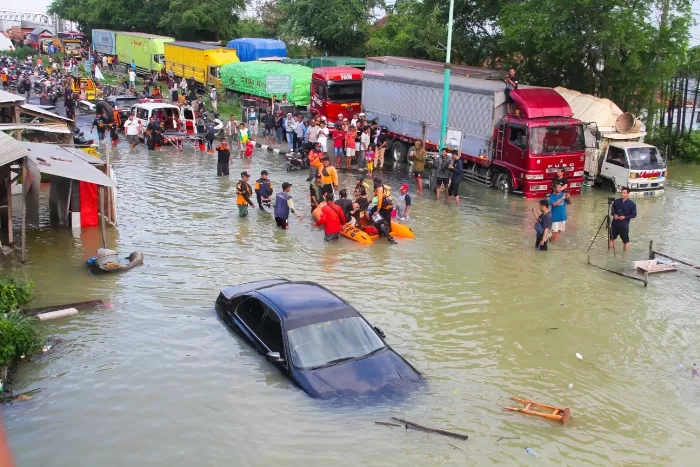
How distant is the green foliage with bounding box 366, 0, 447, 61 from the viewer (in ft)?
115

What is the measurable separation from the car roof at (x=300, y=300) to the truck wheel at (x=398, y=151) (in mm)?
16627

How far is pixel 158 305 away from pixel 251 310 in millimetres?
2535

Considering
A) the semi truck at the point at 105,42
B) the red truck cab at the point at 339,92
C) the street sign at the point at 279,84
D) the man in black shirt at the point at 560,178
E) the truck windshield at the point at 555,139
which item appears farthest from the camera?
the semi truck at the point at 105,42

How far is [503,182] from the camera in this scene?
72.3 feet

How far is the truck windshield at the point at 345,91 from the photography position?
98.7 ft

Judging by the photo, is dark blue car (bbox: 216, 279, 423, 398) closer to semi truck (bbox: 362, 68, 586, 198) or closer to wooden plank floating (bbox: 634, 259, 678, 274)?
wooden plank floating (bbox: 634, 259, 678, 274)

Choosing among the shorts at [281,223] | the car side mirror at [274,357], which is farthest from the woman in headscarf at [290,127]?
the car side mirror at [274,357]

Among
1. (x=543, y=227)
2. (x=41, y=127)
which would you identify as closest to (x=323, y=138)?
(x=41, y=127)

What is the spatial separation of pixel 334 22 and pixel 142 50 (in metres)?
16.0

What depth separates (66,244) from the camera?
51.4 ft

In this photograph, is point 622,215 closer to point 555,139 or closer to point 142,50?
point 555,139

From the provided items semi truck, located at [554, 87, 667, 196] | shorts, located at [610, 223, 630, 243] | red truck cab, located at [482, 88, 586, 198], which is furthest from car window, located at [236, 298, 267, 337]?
semi truck, located at [554, 87, 667, 196]

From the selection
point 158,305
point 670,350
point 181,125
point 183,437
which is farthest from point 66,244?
point 181,125

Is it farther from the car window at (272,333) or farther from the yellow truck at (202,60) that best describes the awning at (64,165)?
the yellow truck at (202,60)
